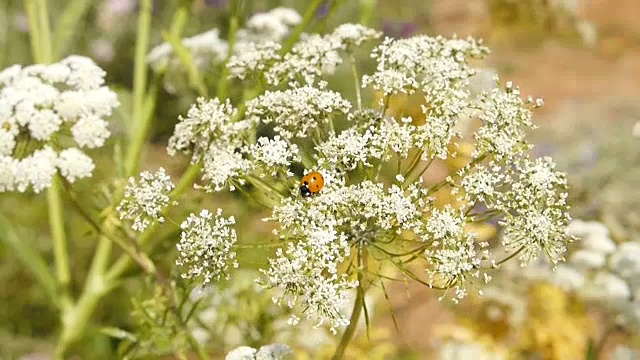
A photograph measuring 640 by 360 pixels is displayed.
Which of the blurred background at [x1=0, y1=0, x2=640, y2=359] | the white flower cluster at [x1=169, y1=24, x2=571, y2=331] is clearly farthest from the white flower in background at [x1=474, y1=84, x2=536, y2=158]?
the blurred background at [x1=0, y1=0, x2=640, y2=359]

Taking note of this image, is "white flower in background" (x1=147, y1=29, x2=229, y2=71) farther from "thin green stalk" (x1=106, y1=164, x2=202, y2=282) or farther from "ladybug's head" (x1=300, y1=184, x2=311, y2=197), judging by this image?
"ladybug's head" (x1=300, y1=184, x2=311, y2=197)

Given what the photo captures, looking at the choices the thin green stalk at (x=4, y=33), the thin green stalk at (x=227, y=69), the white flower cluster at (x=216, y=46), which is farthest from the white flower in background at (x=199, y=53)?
the thin green stalk at (x=4, y=33)

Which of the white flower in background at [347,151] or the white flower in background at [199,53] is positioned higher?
the white flower in background at [199,53]

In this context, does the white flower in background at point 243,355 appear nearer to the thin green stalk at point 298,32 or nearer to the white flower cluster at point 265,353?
the white flower cluster at point 265,353

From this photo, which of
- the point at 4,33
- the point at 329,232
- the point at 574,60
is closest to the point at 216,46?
the point at 329,232

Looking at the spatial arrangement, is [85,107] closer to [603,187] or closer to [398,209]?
[398,209]

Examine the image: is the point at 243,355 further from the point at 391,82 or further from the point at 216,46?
the point at 216,46
